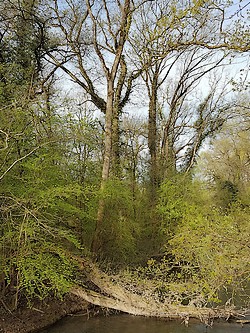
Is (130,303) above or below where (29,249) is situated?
below

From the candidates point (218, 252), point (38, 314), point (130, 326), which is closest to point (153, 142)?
point (130, 326)

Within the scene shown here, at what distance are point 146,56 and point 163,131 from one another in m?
10.4

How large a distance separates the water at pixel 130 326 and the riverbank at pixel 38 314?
0.78 ft

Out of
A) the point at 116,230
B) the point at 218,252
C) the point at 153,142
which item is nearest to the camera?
the point at 218,252

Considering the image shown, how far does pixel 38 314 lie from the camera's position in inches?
373

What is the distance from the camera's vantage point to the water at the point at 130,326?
8867mm

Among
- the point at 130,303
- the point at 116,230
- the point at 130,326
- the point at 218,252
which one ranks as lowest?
the point at 130,326

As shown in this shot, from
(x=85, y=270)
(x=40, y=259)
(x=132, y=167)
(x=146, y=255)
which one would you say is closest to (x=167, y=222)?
(x=146, y=255)

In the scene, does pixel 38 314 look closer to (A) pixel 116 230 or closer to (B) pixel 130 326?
(B) pixel 130 326

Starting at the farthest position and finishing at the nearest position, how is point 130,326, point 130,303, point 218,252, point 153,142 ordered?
point 153,142 → point 130,303 → point 130,326 → point 218,252

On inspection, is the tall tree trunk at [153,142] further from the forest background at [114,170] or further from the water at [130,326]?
the water at [130,326]

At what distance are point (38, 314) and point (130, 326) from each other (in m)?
2.33

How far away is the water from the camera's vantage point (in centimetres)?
887

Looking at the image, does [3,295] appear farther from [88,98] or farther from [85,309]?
[88,98]
